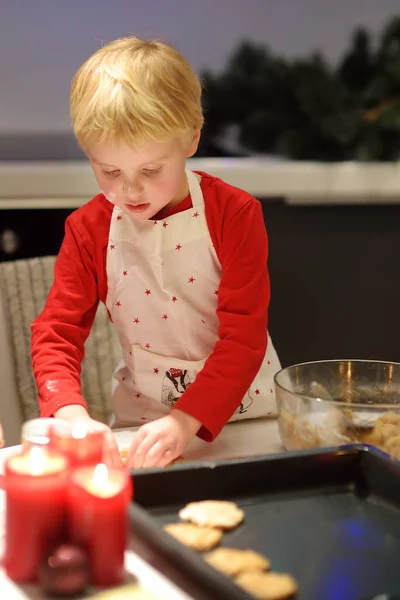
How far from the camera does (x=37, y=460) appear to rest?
0.72 metres

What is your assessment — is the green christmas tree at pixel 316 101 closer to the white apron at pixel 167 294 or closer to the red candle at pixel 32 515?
the white apron at pixel 167 294

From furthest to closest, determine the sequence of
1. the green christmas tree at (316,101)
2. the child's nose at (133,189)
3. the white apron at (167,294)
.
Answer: the green christmas tree at (316,101) → the white apron at (167,294) → the child's nose at (133,189)

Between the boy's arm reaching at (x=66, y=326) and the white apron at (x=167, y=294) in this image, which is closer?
the boy's arm reaching at (x=66, y=326)

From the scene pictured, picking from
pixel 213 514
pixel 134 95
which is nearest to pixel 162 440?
pixel 213 514

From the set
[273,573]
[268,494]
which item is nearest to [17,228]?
[268,494]

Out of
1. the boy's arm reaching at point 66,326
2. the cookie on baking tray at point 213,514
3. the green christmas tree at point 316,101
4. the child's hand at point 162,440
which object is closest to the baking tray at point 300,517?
the cookie on baking tray at point 213,514

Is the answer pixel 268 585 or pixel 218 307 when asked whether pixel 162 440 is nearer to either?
pixel 218 307

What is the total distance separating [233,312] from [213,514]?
0.48 metres

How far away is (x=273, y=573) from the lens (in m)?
0.71

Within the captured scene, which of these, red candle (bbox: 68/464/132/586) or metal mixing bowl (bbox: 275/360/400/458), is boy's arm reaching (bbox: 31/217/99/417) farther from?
red candle (bbox: 68/464/132/586)

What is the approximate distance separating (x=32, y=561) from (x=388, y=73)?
2045 mm

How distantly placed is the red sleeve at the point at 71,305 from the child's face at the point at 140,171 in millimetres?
170

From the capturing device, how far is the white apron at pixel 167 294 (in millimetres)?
1323

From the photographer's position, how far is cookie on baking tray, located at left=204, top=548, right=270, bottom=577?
0.71 metres
